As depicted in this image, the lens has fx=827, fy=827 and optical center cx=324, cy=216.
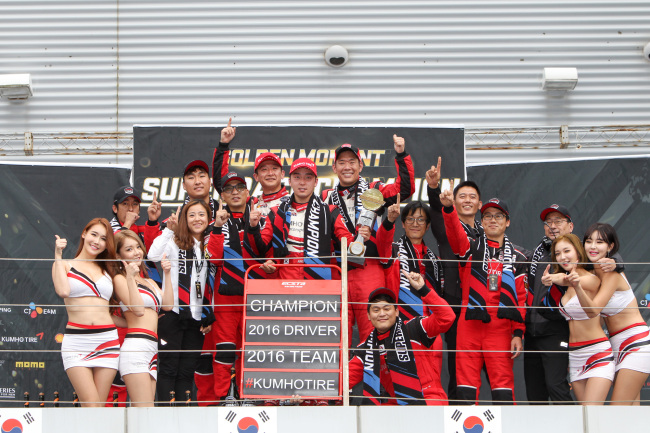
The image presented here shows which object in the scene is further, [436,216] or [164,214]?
[164,214]

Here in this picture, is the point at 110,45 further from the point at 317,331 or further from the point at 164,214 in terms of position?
the point at 317,331

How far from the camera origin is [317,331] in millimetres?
5008

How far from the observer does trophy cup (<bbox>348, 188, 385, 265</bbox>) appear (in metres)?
5.30

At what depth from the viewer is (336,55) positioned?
27.6 feet

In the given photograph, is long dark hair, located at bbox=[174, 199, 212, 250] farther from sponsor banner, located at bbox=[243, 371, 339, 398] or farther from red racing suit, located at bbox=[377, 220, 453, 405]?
red racing suit, located at bbox=[377, 220, 453, 405]

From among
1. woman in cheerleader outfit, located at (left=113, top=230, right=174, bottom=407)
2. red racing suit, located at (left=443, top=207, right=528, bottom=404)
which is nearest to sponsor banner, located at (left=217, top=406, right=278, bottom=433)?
woman in cheerleader outfit, located at (left=113, top=230, right=174, bottom=407)

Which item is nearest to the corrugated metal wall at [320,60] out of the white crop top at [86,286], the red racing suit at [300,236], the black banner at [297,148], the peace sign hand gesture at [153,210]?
the black banner at [297,148]

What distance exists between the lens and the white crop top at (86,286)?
4848 mm

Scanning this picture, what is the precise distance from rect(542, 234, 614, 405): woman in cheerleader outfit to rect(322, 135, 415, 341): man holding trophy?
111cm

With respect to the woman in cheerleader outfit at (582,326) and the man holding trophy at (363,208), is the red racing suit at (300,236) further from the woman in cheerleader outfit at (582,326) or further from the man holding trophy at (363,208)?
the woman in cheerleader outfit at (582,326)

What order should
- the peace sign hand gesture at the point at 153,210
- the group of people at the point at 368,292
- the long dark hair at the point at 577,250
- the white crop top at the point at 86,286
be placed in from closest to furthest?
the white crop top at the point at 86,286
the group of people at the point at 368,292
the long dark hair at the point at 577,250
the peace sign hand gesture at the point at 153,210

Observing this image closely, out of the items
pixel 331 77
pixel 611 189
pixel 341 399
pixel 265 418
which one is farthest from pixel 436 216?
pixel 331 77

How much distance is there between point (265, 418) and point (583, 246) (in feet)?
7.52

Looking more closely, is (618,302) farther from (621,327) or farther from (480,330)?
(480,330)
